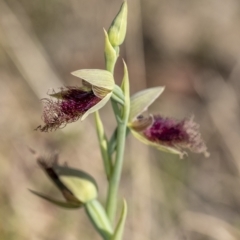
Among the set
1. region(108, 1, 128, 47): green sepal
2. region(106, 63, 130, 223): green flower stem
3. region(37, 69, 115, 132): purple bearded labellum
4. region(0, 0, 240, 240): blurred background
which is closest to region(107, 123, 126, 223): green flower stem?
region(106, 63, 130, 223): green flower stem

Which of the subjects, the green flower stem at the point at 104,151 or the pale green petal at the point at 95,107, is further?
the green flower stem at the point at 104,151

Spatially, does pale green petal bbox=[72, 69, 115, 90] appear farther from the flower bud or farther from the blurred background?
the blurred background

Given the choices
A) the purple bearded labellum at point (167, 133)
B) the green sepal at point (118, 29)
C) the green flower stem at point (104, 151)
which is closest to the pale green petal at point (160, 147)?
the purple bearded labellum at point (167, 133)

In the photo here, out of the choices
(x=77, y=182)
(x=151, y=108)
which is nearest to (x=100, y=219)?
(x=77, y=182)

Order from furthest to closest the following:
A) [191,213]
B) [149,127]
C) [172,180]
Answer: [172,180], [191,213], [149,127]

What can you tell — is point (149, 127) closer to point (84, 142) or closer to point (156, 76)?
point (84, 142)

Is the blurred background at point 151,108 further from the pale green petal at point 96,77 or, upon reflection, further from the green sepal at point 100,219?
the pale green petal at point 96,77

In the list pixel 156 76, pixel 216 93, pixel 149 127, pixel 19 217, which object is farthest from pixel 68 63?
pixel 149 127
